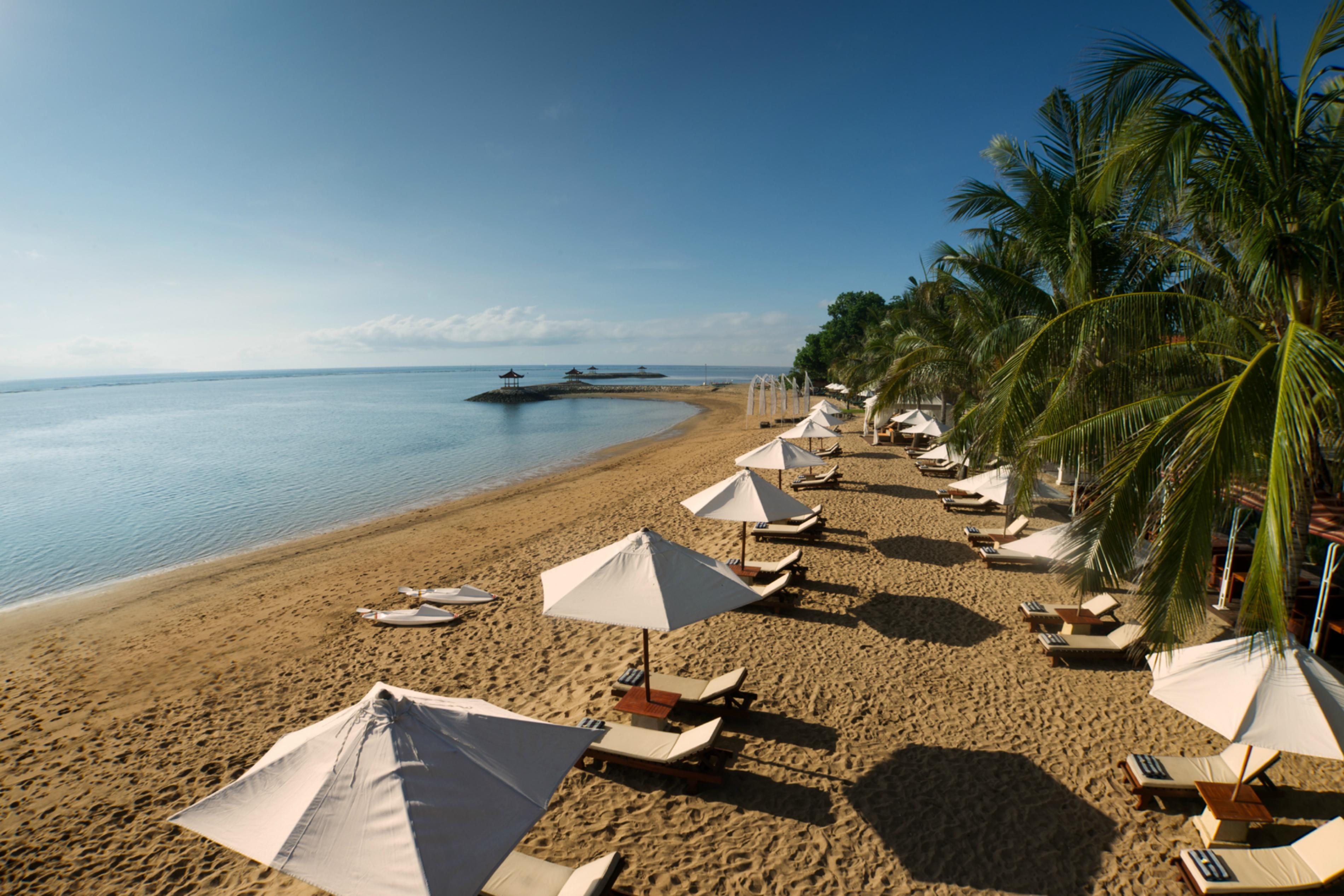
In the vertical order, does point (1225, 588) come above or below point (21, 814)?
above

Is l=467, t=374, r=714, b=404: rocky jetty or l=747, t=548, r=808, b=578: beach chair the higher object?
l=467, t=374, r=714, b=404: rocky jetty

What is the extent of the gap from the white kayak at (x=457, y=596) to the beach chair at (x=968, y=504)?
10.4 metres

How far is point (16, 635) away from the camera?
10.6 meters

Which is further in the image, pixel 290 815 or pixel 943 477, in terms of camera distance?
pixel 943 477

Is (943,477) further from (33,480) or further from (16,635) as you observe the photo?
(33,480)

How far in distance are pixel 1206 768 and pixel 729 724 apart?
4080 mm

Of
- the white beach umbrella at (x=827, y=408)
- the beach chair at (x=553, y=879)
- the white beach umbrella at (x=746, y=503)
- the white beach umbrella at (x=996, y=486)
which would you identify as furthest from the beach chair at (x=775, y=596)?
the white beach umbrella at (x=827, y=408)

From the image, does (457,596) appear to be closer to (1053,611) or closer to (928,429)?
(1053,611)

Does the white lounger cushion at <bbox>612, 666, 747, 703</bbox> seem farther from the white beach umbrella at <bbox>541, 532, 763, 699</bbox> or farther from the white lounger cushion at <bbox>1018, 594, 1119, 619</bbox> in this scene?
the white lounger cushion at <bbox>1018, 594, 1119, 619</bbox>

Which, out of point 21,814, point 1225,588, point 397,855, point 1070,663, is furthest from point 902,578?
point 21,814

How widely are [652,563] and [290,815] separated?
128 inches

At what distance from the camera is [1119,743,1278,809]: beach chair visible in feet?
15.1

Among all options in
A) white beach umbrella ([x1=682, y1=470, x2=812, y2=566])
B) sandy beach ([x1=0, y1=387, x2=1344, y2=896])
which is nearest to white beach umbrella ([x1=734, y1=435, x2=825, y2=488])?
sandy beach ([x1=0, y1=387, x2=1344, y2=896])

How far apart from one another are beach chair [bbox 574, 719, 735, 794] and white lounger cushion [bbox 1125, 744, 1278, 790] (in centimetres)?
342
